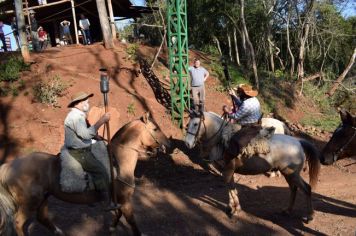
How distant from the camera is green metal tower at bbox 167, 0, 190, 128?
13023 mm

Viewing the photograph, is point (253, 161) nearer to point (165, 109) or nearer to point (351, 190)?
point (351, 190)

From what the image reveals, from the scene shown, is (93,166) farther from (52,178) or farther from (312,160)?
(312,160)

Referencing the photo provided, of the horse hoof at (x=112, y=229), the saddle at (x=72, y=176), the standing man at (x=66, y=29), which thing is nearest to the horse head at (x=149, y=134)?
the saddle at (x=72, y=176)

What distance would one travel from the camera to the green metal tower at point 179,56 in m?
13.0

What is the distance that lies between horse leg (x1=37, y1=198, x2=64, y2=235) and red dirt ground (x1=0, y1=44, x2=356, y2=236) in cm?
38

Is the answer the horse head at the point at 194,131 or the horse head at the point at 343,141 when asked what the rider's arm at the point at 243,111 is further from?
the horse head at the point at 343,141

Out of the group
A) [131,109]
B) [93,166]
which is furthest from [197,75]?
[93,166]

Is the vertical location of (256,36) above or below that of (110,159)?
below

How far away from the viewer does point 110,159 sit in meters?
6.64

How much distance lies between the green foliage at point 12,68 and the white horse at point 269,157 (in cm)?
785

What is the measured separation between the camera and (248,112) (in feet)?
27.4

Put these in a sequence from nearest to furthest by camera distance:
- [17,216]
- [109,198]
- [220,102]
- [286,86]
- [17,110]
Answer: [17,216] < [109,198] < [17,110] < [220,102] < [286,86]

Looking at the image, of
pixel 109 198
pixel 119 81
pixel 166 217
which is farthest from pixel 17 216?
pixel 119 81

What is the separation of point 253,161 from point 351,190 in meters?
3.41
